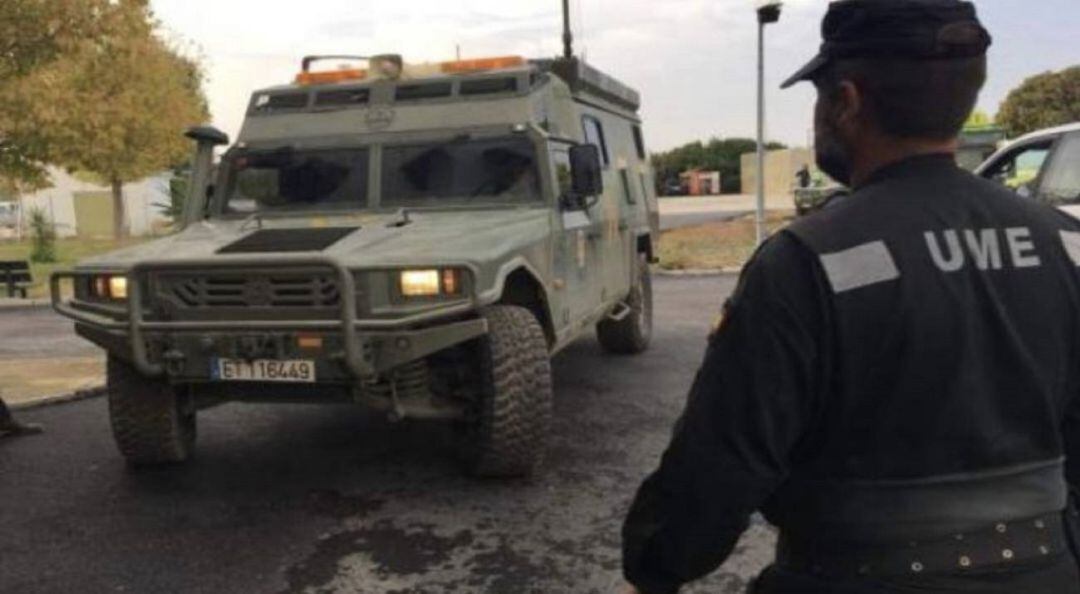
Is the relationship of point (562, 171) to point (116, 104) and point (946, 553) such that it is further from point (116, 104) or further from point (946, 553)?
point (116, 104)

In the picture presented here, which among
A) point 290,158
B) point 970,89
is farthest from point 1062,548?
point 290,158

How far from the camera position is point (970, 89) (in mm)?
1567

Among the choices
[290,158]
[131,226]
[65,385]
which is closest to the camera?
[290,158]

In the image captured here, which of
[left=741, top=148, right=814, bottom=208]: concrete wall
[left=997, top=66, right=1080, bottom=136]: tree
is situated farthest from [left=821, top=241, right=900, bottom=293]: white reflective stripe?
[left=741, top=148, right=814, bottom=208]: concrete wall

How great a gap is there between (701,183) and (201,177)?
53080mm

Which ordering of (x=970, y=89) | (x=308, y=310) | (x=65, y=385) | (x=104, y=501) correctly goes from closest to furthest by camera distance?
1. (x=970, y=89)
2. (x=308, y=310)
3. (x=104, y=501)
4. (x=65, y=385)

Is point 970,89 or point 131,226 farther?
point 131,226

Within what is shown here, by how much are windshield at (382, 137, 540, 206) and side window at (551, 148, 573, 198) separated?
0.13 m

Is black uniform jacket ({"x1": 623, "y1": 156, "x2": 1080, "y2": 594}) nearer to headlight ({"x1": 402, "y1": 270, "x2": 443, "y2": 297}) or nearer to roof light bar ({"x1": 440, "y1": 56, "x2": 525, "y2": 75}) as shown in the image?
headlight ({"x1": 402, "y1": 270, "x2": 443, "y2": 297})

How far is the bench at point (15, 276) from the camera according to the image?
1594cm

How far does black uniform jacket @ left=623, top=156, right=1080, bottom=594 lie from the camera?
146cm

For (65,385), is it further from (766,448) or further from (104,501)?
(766,448)

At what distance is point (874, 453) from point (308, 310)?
3.70m

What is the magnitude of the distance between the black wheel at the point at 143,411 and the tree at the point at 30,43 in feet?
30.8
